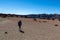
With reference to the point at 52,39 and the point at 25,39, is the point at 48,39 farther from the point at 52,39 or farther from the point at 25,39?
the point at 25,39

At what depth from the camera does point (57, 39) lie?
65.5 feet

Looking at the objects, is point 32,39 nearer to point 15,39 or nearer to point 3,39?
point 15,39

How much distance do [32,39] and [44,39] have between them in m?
1.65

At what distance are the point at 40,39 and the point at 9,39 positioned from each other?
12.9ft

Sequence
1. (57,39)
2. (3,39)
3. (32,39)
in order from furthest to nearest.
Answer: (57,39) < (32,39) < (3,39)

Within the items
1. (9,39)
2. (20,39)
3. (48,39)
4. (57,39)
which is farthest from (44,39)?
(9,39)

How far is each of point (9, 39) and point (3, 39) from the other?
2.32 feet

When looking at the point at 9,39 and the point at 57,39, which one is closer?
the point at 9,39

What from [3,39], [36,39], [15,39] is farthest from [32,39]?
[3,39]

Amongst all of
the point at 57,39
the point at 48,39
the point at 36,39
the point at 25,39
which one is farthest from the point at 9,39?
the point at 57,39

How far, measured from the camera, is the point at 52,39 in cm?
1959

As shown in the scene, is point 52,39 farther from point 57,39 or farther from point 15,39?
point 15,39

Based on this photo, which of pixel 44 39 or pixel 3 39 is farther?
pixel 44 39

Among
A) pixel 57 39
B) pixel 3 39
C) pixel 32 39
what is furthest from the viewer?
pixel 57 39
